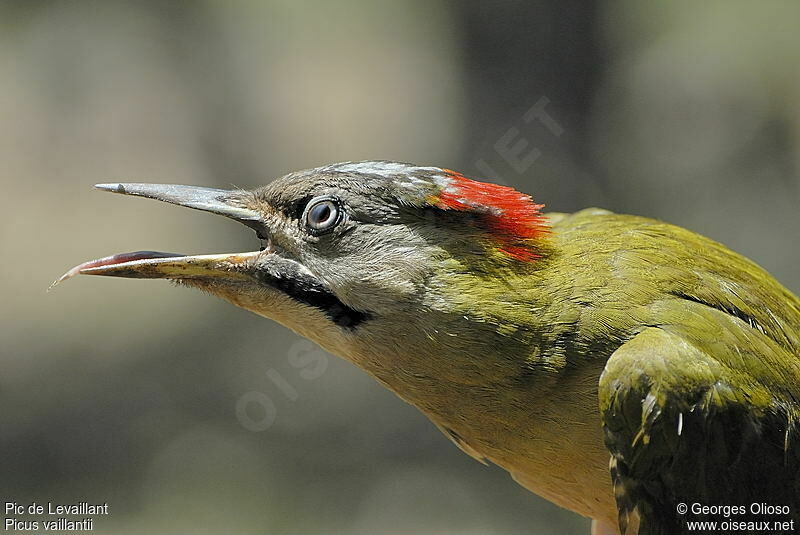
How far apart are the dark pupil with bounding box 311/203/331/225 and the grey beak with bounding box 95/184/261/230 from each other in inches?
8.6

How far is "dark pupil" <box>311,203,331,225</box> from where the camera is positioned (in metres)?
3.01

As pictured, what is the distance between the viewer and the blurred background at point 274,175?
7.79m

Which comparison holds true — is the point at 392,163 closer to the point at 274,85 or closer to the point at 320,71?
the point at 274,85

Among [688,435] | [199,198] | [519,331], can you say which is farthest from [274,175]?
[688,435]

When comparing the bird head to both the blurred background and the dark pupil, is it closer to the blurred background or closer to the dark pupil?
the dark pupil

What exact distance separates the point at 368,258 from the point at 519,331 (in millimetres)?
536

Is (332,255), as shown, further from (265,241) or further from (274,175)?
(274,175)

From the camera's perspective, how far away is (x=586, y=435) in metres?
2.97

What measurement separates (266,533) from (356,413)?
5.02 ft

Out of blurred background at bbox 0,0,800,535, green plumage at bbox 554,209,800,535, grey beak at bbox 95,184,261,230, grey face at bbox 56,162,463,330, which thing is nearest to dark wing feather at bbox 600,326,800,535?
green plumage at bbox 554,209,800,535

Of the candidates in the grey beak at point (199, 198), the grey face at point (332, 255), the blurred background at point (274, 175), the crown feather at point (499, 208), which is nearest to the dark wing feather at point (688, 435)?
the crown feather at point (499, 208)

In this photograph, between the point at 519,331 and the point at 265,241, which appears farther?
the point at 265,241

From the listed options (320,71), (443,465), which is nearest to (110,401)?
(443,465)

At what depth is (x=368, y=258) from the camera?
2.97 meters
